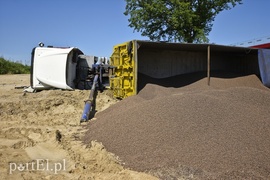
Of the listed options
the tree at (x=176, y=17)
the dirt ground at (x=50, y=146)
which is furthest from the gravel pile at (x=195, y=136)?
the tree at (x=176, y=17)

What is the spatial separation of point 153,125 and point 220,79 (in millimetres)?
5309

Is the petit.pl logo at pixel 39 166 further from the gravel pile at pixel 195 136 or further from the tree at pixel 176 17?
the tree at pixel 176 17

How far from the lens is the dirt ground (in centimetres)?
374

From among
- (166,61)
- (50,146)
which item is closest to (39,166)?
(50,146)

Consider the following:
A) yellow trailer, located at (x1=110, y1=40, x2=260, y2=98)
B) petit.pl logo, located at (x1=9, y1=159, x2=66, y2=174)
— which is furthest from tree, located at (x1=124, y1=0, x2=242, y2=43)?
petit.pl logo, located at (x1=9, y1=159, x2=66, y2=174)

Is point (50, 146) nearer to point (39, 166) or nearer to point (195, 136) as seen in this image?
point (39, 166)

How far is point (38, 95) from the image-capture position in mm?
9672

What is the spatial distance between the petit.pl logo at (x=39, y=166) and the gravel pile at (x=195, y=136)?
2.98ft

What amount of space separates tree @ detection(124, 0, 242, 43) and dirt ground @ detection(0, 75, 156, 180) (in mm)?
11456

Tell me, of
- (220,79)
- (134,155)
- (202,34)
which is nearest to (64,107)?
(134,155)

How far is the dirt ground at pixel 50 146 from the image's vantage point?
12.3 feet

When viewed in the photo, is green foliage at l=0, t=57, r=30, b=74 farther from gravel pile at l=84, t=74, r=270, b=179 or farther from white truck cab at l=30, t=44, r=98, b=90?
gravel pile at l=84, t=74, r=270, b=179

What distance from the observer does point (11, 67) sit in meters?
25.7

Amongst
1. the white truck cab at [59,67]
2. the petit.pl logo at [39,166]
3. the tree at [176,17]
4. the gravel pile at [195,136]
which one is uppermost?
the tree at [176,17]
